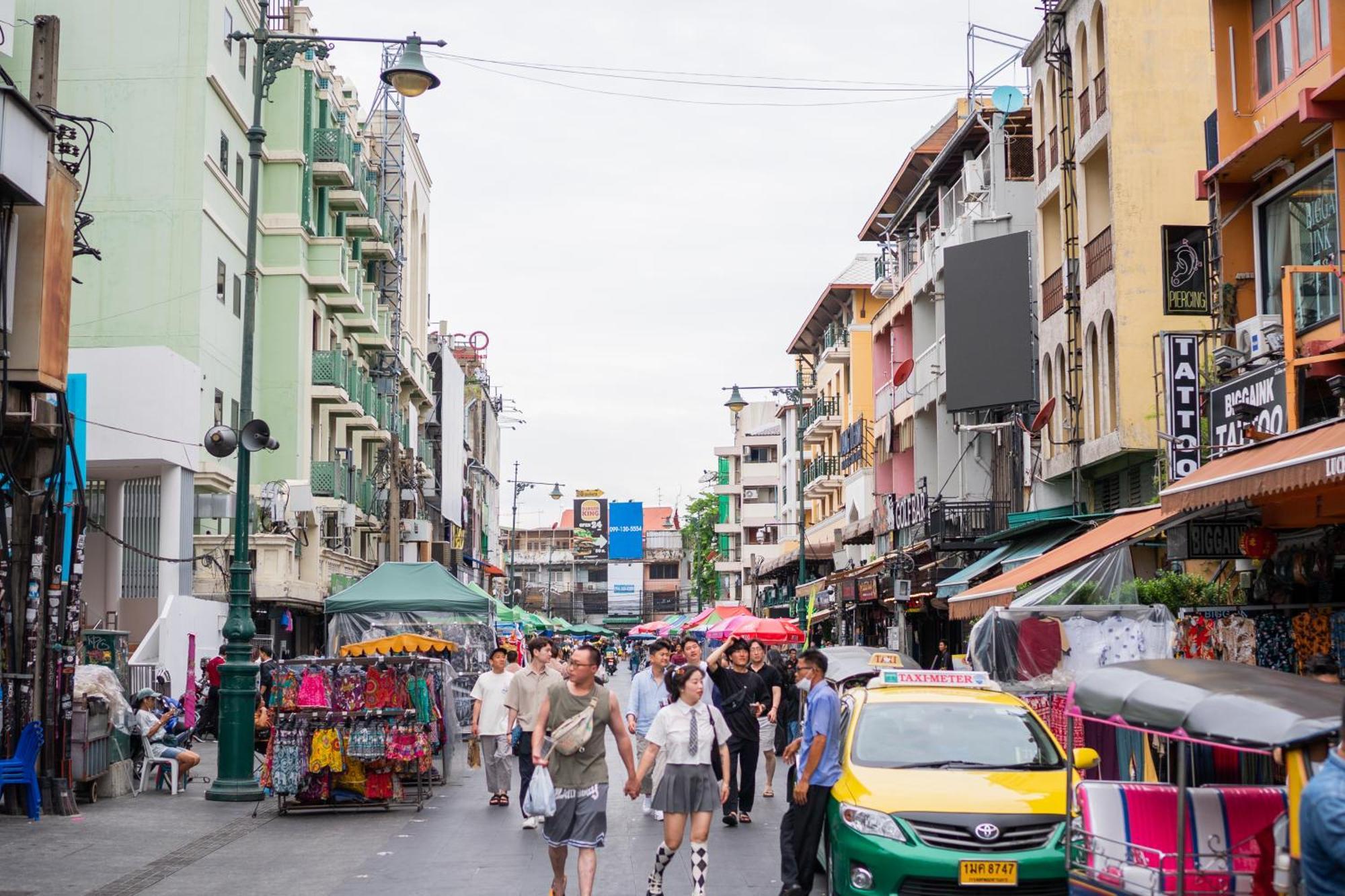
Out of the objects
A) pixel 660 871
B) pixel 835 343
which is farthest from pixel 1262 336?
pixel 835 343

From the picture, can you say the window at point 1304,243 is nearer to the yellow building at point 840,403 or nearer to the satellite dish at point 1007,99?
the satellite dish at point 1007,99

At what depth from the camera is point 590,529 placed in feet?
433

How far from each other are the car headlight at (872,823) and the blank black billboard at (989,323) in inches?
935

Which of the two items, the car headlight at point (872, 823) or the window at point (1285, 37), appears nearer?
the car headlight at point (872, 823)

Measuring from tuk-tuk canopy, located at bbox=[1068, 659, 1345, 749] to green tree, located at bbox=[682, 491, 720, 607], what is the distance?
10677 cm

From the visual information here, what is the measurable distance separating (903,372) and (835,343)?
709 inches

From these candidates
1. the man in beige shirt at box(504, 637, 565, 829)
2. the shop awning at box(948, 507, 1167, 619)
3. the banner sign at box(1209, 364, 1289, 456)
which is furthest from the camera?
the shop awning at box(948, 507, 1167, 619)

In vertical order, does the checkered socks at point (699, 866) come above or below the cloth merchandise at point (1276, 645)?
below

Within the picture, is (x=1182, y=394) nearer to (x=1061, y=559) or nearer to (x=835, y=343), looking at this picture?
(x=1061, y=559)

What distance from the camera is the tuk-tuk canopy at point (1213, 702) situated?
7.14 metres

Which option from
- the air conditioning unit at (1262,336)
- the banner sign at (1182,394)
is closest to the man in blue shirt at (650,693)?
the banner sign at (1182,394)

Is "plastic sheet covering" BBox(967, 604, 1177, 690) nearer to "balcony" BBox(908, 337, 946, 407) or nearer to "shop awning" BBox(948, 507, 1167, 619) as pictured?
"shop awning" BBox(948, 507, 1167, 619)

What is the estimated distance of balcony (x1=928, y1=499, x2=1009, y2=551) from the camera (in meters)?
35.6

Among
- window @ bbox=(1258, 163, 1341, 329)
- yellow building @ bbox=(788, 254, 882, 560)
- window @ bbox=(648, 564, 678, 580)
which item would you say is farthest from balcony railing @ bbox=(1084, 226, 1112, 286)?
window @ bbox=(648, 564, 678, 580)
